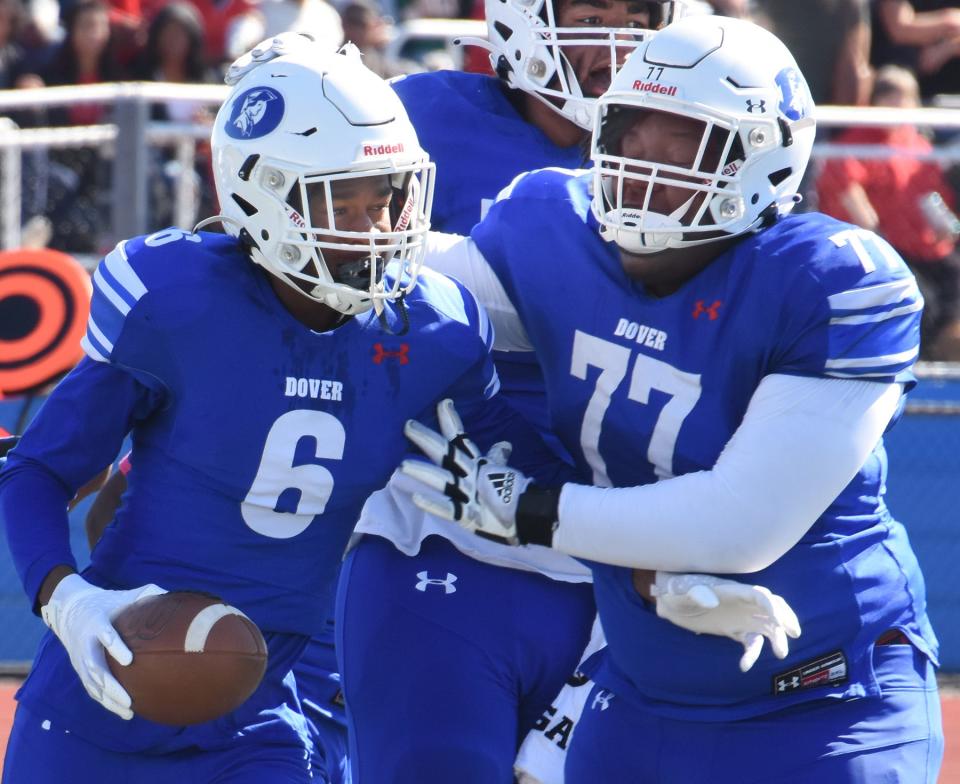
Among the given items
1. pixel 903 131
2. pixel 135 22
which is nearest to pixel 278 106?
pixel 903 131

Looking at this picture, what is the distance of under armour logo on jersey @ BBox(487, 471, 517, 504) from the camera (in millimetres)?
2867

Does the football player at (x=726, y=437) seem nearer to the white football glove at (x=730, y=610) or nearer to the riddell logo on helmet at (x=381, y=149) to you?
the white football glove at (x=730, y=610)

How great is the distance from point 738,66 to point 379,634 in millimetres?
1241

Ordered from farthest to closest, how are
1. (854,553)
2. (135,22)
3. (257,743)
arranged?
(135,22) < (257,743) < (854,553)

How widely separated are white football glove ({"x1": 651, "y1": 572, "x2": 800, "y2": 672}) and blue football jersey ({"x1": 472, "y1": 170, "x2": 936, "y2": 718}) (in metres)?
0.08

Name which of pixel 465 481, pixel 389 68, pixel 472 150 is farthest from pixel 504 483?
pixel 389 68

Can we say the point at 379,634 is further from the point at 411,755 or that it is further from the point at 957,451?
the point at 957,451

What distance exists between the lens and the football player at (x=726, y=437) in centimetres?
268

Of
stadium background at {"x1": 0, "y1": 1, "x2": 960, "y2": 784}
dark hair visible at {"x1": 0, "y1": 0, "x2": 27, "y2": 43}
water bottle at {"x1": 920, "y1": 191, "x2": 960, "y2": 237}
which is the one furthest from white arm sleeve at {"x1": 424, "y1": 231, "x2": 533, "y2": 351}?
dark hair visible at {"x1": 0, "y1": 0, "x2": 27, "y2": 43}

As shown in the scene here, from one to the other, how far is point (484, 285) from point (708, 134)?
57 centimetres

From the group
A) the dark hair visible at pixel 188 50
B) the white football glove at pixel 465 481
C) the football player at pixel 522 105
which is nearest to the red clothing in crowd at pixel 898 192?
the football player at pixel 522 105

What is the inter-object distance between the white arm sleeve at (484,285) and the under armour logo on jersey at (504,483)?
14.8 inches

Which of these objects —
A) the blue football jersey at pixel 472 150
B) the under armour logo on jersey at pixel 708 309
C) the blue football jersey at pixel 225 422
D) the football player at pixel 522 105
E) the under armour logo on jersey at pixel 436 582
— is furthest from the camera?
the blue football jersey at pixel 472 150

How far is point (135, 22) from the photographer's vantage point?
826 cm
